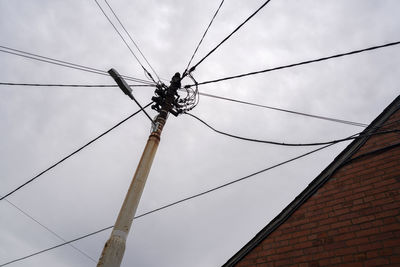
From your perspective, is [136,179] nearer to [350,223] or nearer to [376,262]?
[350,223]

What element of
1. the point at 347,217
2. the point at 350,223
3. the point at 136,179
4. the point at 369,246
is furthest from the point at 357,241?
the point at 136,179

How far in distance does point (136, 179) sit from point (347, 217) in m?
3.40

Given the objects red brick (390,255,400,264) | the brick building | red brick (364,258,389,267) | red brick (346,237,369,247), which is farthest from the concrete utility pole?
red brick (390,255,400,264)

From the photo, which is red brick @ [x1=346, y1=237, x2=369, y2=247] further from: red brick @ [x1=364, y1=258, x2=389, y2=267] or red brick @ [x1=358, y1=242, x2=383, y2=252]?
red brick @ [x1=364, y1=258, x2=389, y2=267]

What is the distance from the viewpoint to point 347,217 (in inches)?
171

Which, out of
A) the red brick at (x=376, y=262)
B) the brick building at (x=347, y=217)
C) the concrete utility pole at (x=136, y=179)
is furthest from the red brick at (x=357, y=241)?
the concrete utility pole at (x=136, y=179)

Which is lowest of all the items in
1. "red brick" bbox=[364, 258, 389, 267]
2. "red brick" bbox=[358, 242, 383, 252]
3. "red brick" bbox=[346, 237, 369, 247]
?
"red brick" bbox=[364, 258, 389, 267]

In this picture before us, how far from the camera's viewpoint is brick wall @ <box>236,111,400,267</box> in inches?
154

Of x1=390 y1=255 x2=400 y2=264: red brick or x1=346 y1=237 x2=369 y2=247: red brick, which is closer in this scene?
x1=390 y1=255 x2=400 y2=264: red brick

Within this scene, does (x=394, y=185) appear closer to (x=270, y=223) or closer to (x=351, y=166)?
(x=351, y=166)

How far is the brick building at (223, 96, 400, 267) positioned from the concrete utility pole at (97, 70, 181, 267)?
267 cm

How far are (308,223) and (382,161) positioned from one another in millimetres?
1636

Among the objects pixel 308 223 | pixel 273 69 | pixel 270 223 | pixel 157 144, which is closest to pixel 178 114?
pixel 157 144

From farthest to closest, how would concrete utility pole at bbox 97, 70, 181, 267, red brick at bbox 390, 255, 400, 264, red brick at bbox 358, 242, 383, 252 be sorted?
red brick at bbox 358, 242, 383, 252 → red brick at bbox 390, 255, 400, 264 → concrete utility pole at bbox 97, 70, 181, 267
